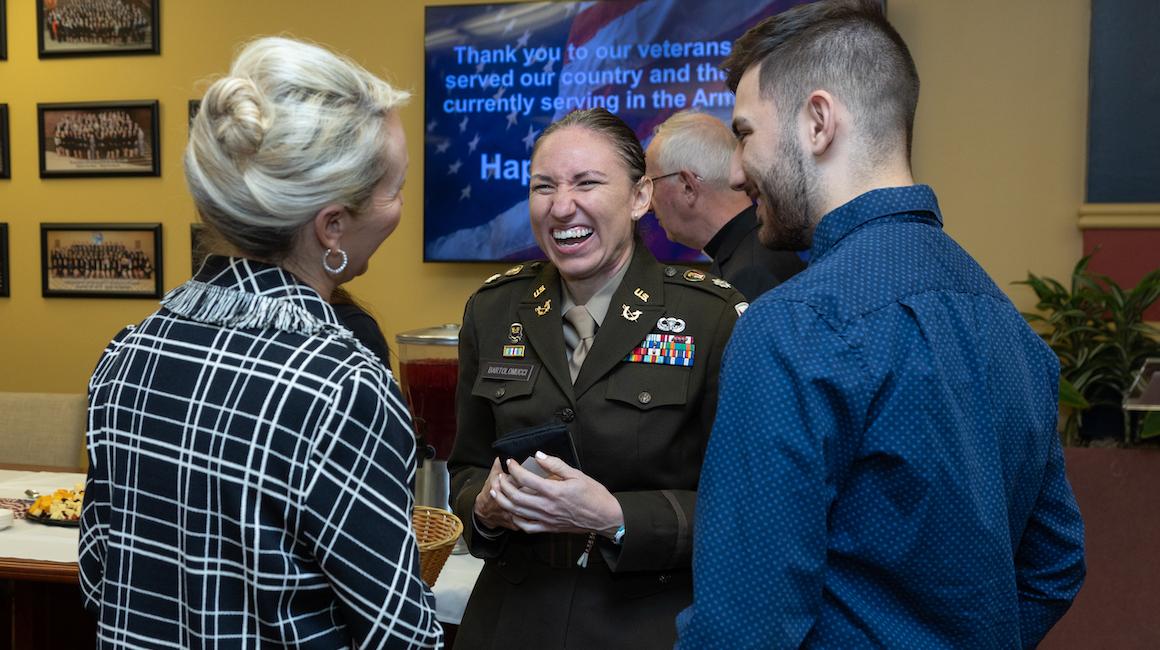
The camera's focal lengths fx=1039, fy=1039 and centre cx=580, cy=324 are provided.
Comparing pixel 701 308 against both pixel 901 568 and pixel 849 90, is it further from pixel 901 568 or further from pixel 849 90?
pixel 901 568

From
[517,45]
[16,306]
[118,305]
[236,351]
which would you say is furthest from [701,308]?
[16,306]

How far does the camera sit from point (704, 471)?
39.1 inches

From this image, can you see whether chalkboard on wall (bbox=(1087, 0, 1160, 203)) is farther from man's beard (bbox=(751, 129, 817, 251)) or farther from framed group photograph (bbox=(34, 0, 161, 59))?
framed group photograph (bbox=(34, 0, 161, 59))

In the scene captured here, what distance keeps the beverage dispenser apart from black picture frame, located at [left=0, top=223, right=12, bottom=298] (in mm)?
3269

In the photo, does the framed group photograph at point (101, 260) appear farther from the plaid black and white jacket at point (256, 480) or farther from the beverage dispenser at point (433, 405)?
the plaid black and white jacket at point (256, 480)

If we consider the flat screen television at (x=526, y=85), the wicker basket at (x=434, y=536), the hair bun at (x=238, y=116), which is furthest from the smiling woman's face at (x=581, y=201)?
the flat screen television at (x=526, y=85)

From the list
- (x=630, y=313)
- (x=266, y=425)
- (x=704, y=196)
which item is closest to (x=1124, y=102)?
(x=704, y=196)

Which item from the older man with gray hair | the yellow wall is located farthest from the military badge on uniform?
the yellow wall

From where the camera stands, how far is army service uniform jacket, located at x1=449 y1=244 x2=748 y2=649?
5.09 feet

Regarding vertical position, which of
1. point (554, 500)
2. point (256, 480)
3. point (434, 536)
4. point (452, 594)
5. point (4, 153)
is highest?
point (4, 153)

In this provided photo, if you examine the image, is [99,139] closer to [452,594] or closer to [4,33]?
[4,33]

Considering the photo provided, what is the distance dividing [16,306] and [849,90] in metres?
4.66

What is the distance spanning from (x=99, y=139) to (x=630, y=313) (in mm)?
3755

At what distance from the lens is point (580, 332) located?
1.71m
